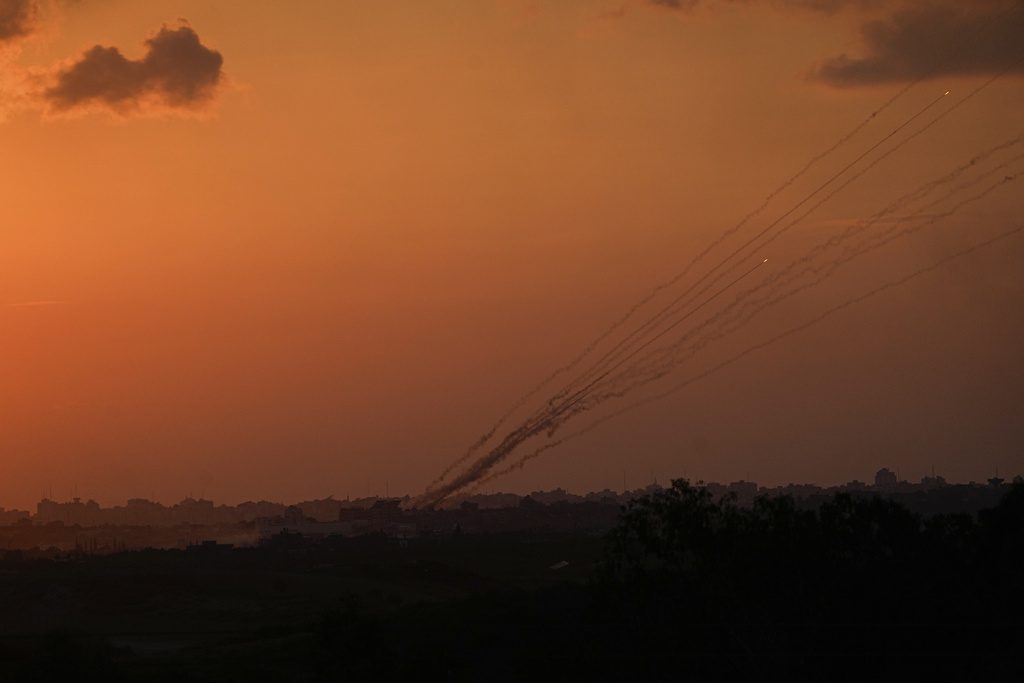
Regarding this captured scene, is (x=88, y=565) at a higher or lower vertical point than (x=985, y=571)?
higher

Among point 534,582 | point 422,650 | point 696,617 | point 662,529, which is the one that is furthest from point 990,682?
point 534,582

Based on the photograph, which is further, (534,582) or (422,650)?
(534,582)

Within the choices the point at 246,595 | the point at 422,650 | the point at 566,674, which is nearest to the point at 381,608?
the point at 246,595

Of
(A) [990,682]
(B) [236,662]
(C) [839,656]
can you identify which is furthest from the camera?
(B) [236,662]

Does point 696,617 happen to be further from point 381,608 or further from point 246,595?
point 246,595

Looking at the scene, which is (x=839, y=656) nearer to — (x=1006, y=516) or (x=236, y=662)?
(x=1006, y=516)

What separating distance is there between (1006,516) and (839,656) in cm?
1209

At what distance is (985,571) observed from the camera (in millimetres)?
62656

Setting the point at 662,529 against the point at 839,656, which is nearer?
the point at 839,656

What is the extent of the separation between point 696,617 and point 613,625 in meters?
5.17

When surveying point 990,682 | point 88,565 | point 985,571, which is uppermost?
point 88,565

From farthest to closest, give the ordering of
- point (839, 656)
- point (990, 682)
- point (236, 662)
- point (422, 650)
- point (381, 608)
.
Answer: point (381, 608) → point (236, 662) → point (422, 650) → point (839, 656) → point (990, 682)

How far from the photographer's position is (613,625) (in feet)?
A: 213

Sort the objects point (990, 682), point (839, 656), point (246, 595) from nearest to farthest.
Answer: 1. point (990, 682)
2. point (839, 656)
3. point (246, 595)
